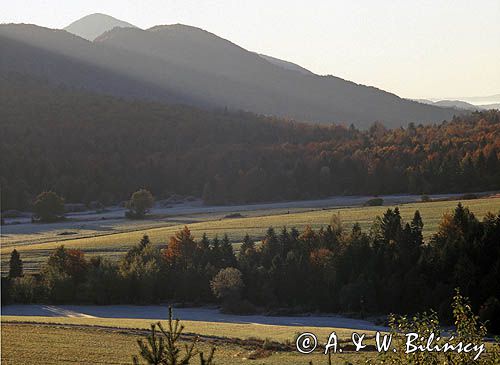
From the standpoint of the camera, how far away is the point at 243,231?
269ft

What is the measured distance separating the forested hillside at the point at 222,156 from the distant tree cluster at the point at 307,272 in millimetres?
55969

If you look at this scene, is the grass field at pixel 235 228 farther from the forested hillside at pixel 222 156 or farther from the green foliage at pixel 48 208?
the forested hillside at pixel 222 156

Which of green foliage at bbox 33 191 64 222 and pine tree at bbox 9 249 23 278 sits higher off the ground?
green foliage at bbox 33 191 64 222

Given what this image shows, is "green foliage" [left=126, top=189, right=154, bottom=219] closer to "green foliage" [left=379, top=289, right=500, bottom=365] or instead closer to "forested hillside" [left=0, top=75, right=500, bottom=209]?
"forested hillside" [left=0, top=75, right=500, bottom=209]

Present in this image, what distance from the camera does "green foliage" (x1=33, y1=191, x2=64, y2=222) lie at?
120250 millimetres

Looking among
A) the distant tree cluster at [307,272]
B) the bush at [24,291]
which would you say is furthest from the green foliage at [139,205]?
the bush at [24,291]

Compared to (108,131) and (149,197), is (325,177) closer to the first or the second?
(149,197)

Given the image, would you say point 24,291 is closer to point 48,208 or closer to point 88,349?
point 88,349

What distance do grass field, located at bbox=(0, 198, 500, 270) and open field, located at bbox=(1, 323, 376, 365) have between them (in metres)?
28.3

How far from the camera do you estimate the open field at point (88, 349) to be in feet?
108

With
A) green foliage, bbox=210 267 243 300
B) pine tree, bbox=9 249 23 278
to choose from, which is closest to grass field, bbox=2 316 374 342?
green foliage, bbox=210 267 243 300

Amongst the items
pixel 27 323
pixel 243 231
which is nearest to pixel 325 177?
pixel 243 231

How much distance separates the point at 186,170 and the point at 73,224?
161 feet

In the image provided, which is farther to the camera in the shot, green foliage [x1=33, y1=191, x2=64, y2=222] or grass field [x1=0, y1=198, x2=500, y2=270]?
→ green foliage [x1=33, y1=191, x2=64, y2=222]
